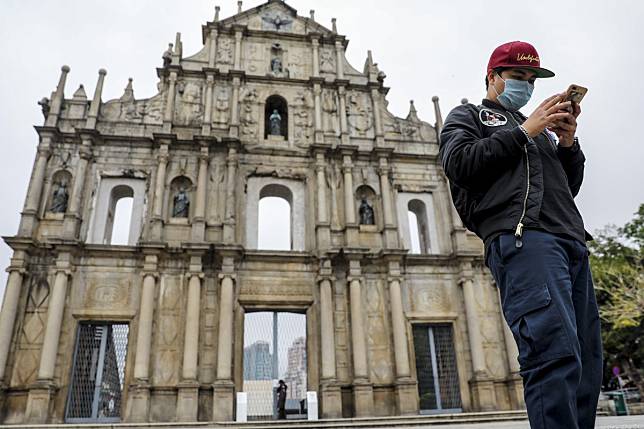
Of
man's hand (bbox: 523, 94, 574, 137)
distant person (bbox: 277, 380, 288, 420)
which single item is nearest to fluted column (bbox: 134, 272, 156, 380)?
distant person (bbox: 277, 380, 288, 420)

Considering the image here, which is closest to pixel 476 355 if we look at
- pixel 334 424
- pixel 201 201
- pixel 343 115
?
pixel 334 424

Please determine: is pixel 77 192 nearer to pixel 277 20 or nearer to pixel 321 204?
pixel 321 204

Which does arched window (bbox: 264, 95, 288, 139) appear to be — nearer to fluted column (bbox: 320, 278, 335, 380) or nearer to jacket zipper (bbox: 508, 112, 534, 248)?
fluted column (bbox: 320, 278, 335, 380)

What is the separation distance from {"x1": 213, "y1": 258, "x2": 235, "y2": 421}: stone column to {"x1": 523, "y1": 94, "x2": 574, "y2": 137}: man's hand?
442 inches

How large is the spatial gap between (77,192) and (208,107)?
4.73m

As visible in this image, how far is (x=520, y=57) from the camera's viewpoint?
6.93 feet

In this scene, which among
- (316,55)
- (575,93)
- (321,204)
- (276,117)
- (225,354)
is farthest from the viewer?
(316,55)

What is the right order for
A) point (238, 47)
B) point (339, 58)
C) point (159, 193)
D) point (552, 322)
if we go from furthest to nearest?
1. point (339, 58)
2. point (238, 47)
3. point (159, 193)
4. point (552, 322)

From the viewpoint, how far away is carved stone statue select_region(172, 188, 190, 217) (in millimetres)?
14227

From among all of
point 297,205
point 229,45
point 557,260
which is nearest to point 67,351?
point 297,205

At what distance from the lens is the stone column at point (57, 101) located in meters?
14.5

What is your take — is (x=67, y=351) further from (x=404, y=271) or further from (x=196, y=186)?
(x=404, y=271)

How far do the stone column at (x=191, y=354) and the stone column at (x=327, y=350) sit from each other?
3.13m

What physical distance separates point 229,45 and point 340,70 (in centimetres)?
403
